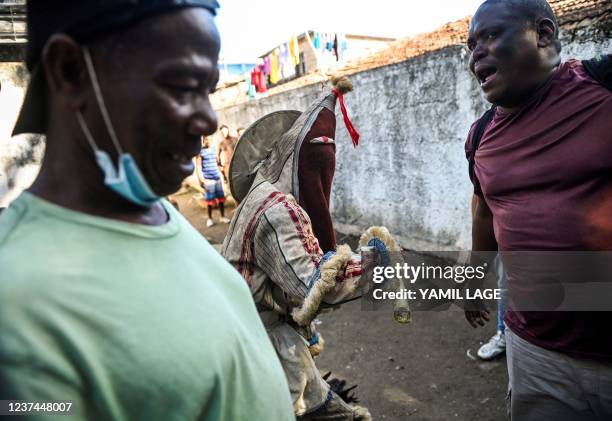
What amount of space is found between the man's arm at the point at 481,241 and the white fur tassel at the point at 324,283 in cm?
103

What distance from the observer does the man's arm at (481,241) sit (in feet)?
7.89

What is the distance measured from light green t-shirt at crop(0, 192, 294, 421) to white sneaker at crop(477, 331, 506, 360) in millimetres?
3487

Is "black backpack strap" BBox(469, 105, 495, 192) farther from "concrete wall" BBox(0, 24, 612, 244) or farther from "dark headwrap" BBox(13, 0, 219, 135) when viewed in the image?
"concrete wall" BBox(0, 24, 612, 244)

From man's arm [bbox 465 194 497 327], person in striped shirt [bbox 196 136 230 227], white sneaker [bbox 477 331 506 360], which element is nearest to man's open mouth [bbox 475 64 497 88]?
man's arm [bbox 465 194 497 327]

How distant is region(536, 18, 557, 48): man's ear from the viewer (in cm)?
194

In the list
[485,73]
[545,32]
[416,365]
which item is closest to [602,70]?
[545,32]

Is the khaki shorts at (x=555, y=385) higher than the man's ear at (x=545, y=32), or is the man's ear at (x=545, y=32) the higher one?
the man's ear at (x=545, y=32)

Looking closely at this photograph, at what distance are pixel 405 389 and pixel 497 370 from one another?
A: 2.69 feet

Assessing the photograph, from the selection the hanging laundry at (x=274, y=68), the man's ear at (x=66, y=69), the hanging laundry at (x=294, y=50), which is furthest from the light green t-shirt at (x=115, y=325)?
the hanging laundry at (x=274, y=68)

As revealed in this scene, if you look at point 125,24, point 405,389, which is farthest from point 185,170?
point 405,389

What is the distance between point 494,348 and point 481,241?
1.85 metres

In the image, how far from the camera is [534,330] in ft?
6.21

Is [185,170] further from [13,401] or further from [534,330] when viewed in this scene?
[534,330]

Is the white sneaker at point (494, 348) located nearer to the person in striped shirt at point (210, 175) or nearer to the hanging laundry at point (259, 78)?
the person in striped shirt at point (210, 175)
